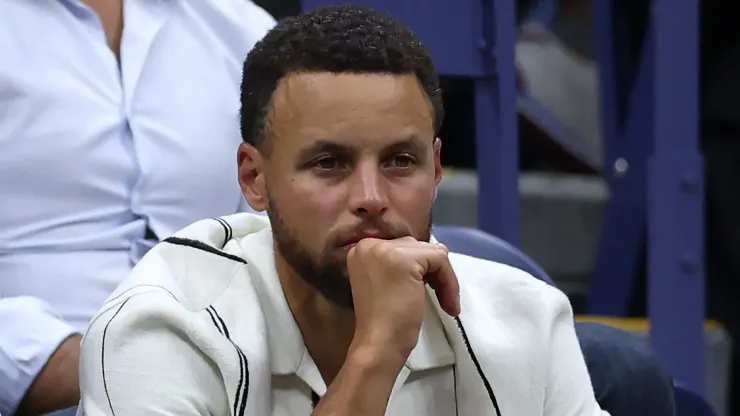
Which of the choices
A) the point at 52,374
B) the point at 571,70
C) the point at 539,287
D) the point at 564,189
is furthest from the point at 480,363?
the point at 571,70

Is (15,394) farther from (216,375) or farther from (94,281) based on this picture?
(216,375)

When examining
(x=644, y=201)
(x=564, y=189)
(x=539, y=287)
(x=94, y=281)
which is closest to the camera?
(x=539, y=287)

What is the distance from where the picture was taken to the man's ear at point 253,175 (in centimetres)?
85

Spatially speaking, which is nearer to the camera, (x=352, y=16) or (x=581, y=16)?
(x=352, y=16)

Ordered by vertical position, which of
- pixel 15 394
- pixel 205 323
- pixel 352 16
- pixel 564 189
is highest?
pixel 352 16

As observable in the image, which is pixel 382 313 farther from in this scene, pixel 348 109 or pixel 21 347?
pixel 21 347

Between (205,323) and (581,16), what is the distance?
2.94 meters

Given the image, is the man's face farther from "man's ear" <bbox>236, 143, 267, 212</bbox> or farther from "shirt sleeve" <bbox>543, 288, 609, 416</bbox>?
"shirt sleeve" <bbox>543, 288, 609, 416</bbox>

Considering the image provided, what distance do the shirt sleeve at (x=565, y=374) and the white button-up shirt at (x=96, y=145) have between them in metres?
0.43

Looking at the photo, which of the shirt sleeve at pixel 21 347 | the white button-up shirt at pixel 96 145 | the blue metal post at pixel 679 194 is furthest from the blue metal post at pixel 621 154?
the shirt sleeve at pixel 21 347

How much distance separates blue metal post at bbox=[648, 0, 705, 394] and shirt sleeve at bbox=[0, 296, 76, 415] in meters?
1.05

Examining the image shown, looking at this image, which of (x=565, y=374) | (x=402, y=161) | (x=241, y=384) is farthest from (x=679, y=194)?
(x=241, y=384)

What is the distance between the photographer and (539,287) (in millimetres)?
890

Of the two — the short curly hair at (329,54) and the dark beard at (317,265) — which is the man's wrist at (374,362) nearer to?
the dark beard at (317,265)
